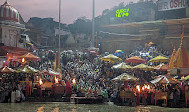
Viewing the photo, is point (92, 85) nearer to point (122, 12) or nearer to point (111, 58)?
point (111, 58)

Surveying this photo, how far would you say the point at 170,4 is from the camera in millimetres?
44875

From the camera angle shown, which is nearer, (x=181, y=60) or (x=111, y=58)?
(x=181, y=60)

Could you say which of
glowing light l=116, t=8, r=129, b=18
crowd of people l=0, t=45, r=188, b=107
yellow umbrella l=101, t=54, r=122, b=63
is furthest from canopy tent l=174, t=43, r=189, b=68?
glowing light l=116, t=8, r=129, b=18

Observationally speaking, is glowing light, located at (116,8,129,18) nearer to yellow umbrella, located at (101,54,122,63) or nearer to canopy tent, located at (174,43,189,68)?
yellow umbrella, located at (101,54,122,63)

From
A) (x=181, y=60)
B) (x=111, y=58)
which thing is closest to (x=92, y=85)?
(x=111, y=58)

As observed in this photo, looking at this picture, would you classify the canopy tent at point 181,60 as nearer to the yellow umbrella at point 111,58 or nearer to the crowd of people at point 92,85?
the crowd of people at point 92,85

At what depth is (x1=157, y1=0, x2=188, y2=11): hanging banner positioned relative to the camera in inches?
1724

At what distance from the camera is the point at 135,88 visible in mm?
22188

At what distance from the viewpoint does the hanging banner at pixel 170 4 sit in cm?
4378

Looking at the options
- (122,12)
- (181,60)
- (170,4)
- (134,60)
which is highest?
(170,4)

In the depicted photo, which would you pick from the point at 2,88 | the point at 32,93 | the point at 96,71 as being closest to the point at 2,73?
the point at 2,88

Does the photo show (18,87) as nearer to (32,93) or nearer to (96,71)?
(32,93)

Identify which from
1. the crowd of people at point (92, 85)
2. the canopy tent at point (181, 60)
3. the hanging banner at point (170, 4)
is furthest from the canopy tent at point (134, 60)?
the hanging banner at point (170, 4)

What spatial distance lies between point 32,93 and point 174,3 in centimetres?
2990
